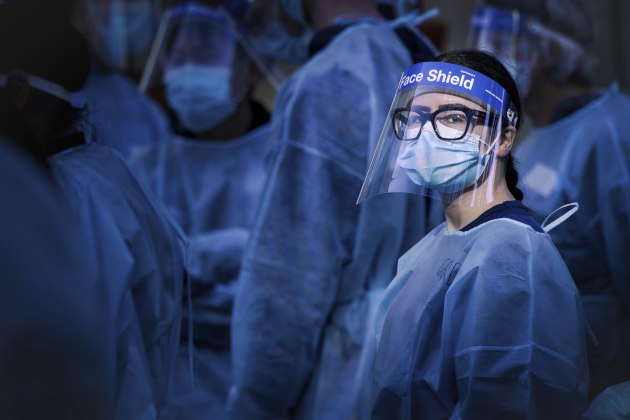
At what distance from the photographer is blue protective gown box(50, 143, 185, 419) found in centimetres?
207

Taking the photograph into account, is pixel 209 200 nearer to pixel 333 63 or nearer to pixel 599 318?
pixel 333 63

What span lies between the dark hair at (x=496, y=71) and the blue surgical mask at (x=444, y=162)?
0.12 meters

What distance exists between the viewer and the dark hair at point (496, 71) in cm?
187

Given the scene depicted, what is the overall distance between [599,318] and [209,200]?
1.52 meters

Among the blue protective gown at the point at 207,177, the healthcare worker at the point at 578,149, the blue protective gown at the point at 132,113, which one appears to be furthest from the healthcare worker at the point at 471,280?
the blue protective gown at the point at 132,113

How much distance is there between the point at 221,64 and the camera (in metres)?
3.85

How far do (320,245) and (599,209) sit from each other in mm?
1265

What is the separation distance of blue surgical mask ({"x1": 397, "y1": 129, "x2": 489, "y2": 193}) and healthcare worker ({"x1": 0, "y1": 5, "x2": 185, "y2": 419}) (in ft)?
2.24

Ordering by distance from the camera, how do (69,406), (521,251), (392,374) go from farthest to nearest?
1. (392,374)
2. (521,251)
3. (69,406)

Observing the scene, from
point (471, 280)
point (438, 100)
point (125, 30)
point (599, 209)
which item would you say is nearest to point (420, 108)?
point (438, 100)

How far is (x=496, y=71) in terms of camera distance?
189 centimetres

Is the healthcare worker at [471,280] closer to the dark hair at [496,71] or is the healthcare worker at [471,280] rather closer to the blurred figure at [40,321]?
the dark hair at [496,71]

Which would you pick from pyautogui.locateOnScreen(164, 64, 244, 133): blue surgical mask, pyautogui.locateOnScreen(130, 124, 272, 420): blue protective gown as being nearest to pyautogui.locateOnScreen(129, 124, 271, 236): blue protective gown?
pyautogui.locateOnScreen(130, 124, 272, 420): blue protective gown

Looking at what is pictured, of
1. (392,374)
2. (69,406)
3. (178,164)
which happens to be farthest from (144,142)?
(69,406)
